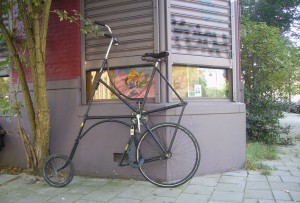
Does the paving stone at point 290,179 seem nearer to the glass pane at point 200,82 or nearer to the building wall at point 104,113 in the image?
Result: the building wall at point 104,113

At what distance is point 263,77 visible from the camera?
884 cm

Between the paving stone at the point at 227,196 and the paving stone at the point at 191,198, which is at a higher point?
the paving stone at the point at 227,196

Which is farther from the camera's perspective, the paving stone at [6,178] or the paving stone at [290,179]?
the paving stone at [6,178]

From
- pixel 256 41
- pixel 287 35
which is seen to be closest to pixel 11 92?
pixel 256 41

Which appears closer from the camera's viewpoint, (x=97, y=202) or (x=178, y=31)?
(x=97, y=202)

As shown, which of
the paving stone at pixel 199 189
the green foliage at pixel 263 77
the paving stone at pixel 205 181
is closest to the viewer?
the paving stone at pixel 199 189

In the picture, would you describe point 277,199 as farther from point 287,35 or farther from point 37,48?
point 287,35

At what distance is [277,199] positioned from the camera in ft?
13.5

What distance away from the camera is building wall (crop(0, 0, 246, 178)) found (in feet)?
16.8

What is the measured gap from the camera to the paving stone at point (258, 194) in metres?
4.19

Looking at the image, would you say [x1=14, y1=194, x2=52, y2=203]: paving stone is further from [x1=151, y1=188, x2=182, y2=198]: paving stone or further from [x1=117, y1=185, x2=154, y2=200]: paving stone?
[x1=151, y1=188, x2=182, y2=198]: paving stone

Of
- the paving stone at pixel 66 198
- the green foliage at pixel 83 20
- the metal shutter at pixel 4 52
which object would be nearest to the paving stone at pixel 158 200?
the paving stone at pixel 66 198

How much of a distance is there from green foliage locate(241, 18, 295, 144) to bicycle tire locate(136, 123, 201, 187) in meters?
3.63

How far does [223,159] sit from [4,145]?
12.7ft
